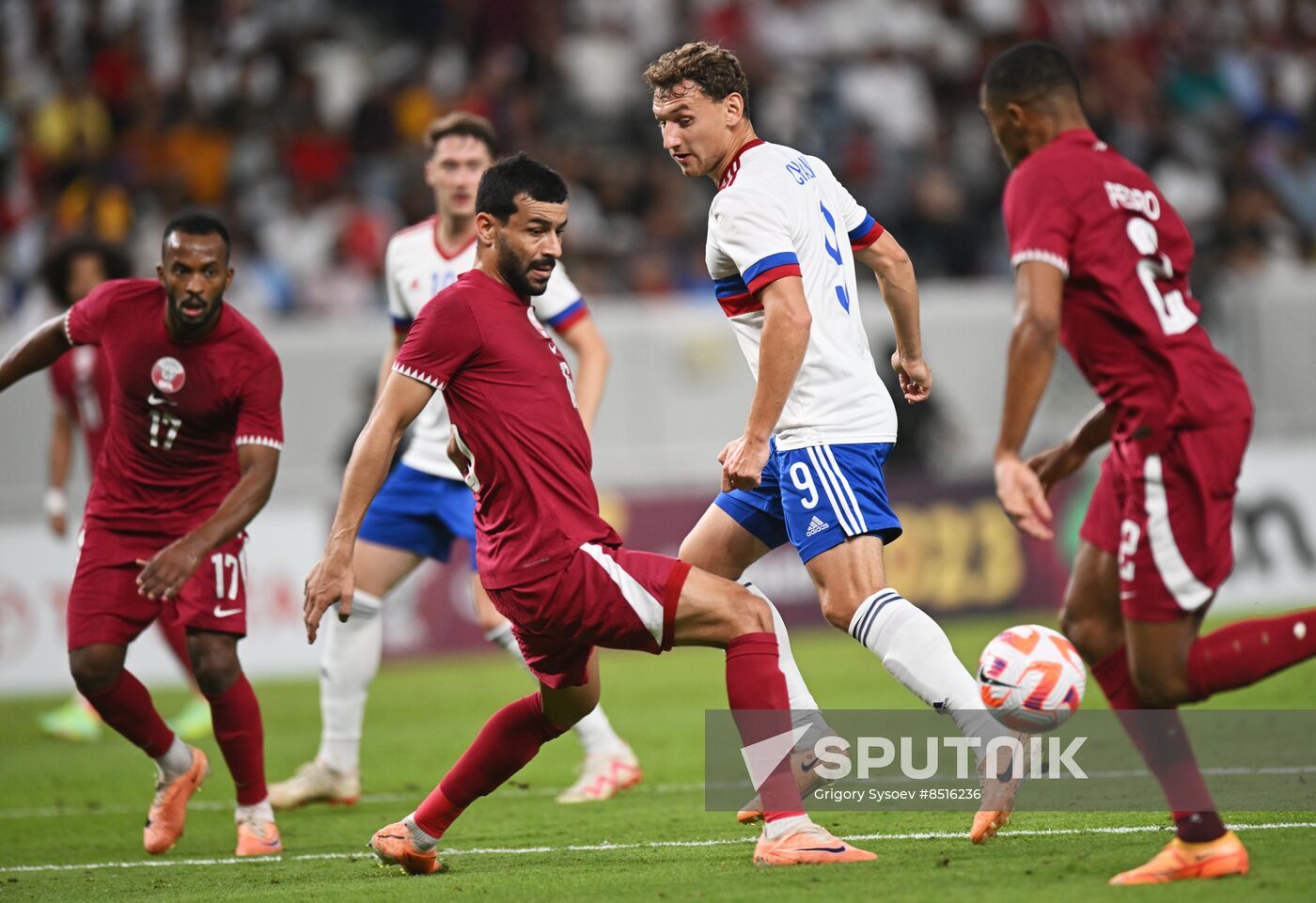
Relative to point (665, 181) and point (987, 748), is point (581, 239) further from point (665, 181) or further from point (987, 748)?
point (987, 748)

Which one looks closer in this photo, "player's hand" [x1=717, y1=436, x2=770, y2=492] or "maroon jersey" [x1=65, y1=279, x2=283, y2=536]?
"player's hand" [x1=717, y1=436, x2=770, y2=492]

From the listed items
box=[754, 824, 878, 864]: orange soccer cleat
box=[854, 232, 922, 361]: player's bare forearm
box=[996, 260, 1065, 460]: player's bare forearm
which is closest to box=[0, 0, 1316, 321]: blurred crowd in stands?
box=[854, 232, 922, 361]: player's bare forearm

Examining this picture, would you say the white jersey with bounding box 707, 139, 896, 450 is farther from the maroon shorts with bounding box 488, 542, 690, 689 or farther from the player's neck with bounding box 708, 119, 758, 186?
the maroon shorts with bounding box 488, 542, 690, 689

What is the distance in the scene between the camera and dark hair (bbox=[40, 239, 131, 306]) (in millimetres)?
9922

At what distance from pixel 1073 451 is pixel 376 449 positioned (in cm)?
226

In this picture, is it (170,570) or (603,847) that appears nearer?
(603,847)

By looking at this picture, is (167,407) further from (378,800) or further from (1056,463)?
(1056,463)

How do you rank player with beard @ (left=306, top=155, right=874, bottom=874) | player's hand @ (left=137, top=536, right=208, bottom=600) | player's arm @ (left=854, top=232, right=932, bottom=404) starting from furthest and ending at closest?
player's hand @ (left=137, top=536, right=208, bottom=600), player's arm @ (left=854, top=232, right=932, bottom=404), player with beard @ (left=306, top=155, right=874, bottom=874)

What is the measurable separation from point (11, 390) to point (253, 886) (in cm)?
976

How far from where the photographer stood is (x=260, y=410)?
6.53 meters

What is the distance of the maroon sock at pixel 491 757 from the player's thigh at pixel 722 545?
82 cm

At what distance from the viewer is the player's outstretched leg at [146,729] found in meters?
6.55

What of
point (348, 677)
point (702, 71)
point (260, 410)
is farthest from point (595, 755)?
point (702, 71)

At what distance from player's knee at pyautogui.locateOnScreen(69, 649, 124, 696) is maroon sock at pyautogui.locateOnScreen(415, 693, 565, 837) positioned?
1.72 metres
